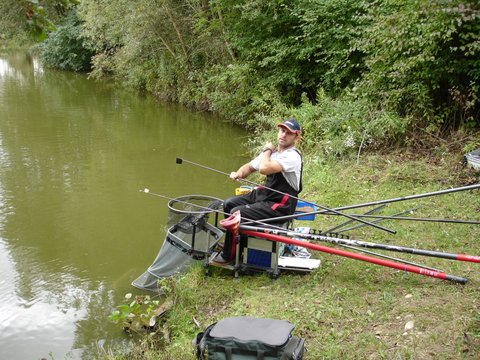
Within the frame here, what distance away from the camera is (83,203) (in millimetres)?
8117

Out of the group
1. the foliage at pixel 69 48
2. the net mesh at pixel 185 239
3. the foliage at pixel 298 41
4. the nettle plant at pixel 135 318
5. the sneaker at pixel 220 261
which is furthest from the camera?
the foliage at pixel 69 48

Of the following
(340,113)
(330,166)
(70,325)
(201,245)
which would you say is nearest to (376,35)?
(340,113)

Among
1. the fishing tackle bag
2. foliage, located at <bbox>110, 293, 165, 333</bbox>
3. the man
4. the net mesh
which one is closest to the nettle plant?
foliage, located at <bbox>110, 293, 165, 333</bbox>

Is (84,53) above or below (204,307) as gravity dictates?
above

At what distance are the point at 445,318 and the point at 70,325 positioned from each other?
3547mm

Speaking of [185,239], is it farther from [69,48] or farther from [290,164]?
[69,48]

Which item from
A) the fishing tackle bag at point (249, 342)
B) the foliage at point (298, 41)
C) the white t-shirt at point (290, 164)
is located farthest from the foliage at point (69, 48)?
the fishing tackle bag at point (249, 342)

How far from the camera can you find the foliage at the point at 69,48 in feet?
96.6

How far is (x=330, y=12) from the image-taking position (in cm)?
1061

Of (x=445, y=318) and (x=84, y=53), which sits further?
(x=84, y=53)

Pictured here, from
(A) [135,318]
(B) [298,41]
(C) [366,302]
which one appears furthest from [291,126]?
(B) [298,41]

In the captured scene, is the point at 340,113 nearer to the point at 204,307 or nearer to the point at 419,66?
the point at 419,66

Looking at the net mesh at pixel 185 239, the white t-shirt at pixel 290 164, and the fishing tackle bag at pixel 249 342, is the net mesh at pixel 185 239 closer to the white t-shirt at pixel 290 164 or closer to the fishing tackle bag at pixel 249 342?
the white t-shirt at pixel 290 164

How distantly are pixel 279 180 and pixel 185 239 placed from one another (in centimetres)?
115
